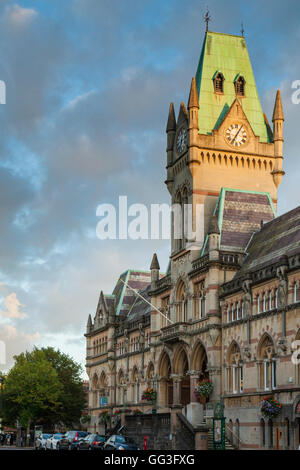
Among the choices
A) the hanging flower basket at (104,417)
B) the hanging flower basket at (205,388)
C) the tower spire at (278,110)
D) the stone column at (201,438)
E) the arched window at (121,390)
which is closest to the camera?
the stone column at (201,438)

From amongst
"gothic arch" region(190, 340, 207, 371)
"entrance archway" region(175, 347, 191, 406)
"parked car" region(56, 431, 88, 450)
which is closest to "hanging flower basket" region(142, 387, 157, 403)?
"entrance archway" region(175, 347, 191, 406)

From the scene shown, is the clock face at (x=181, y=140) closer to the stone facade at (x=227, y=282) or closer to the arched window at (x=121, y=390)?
the stone facade at (x=227, y=282)

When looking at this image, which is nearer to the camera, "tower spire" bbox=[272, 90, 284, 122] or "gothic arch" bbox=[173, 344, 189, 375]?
"gothic arch" bbox=[173, 344, 189, 375]

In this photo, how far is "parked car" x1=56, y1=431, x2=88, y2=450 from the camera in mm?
62594

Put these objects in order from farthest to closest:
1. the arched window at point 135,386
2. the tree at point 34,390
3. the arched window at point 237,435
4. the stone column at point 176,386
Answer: the tree at point 34,390, the arched window at point 135,386, the stone column at point 176,386, the arched window at point 237,435

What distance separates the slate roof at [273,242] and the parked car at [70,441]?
19.6 m

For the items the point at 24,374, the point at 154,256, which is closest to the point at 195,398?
the point at 154,256

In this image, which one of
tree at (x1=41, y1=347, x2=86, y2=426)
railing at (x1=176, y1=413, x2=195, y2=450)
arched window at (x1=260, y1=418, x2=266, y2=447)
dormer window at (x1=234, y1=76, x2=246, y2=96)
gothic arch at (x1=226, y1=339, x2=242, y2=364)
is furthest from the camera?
tree at (x1=41, y1=347, x2=86, y2=426)

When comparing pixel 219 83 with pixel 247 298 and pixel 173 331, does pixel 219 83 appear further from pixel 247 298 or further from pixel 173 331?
pixel 247 298

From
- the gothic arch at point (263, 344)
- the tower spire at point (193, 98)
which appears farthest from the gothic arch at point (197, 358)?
the tower spire at point (193, 98)

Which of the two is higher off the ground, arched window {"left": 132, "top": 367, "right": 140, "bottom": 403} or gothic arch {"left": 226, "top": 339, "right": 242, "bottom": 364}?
gothic arch {"left": 226, "top": 339, "right": 242, "bottom": 364}

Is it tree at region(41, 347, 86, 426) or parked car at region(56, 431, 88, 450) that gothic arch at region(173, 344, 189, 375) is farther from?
tree at region(41, 347, 86, 426)

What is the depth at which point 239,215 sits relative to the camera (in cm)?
6469

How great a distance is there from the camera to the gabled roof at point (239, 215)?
6244cm
